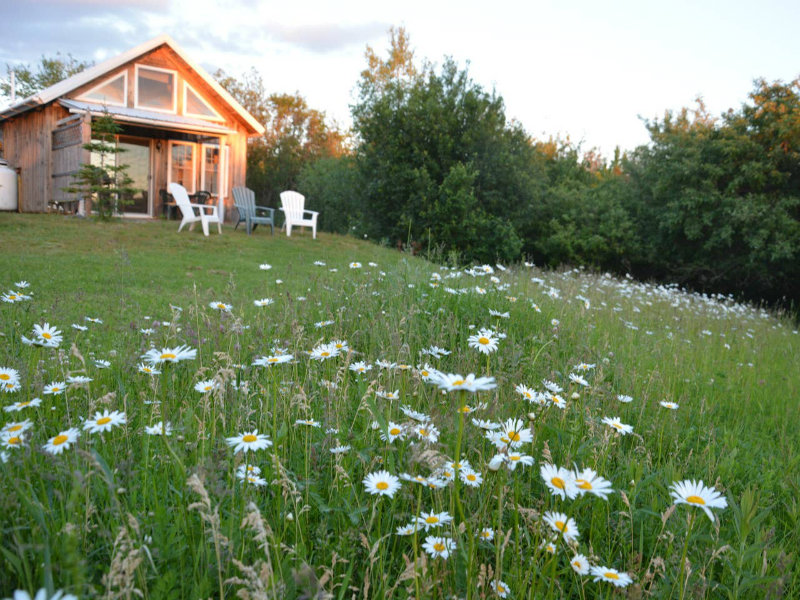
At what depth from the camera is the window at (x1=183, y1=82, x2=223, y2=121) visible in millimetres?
15391

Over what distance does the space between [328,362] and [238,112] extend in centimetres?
1482

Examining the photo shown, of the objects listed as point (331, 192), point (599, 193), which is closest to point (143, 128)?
point (331, 192)

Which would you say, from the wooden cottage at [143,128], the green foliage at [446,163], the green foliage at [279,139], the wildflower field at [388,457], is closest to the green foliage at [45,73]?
the green foliage at [279,139]

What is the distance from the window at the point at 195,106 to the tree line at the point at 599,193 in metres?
4.26

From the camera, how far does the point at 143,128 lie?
51.2ft

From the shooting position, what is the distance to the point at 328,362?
263 centimetres

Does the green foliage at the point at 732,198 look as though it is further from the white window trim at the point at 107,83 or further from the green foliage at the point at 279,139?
the green foliage at the point at 279,139

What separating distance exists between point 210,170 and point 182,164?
32.6 inches

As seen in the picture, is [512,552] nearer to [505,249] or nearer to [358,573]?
[358,573]

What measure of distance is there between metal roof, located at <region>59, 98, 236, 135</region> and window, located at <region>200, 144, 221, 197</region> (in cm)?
124

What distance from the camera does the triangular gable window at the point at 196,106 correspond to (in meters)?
15.4

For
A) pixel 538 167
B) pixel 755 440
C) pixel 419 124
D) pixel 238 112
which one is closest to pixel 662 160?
pixel 538 167

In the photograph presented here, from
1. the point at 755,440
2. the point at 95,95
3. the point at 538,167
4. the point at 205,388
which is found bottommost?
the point at 755,440

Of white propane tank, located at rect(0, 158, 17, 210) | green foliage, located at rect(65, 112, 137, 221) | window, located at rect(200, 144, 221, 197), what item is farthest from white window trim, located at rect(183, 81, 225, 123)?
white propane tank, located at rect(0, 158, 17, 210)
